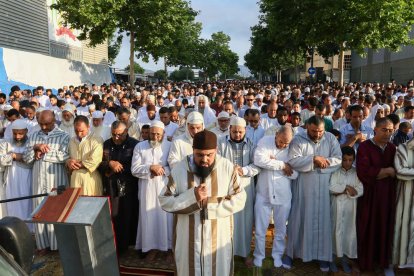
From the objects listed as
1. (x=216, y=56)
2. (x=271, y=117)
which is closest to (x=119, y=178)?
(x=271, y=117)

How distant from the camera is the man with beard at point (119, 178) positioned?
5.07 meters

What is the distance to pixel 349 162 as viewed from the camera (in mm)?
4699

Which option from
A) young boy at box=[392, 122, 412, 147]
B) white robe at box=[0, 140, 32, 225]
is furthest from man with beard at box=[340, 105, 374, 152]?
white robe at box=[0, 140, 32, 225]

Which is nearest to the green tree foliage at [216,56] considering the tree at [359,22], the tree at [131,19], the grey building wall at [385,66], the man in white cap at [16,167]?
the grey building wall at [385,66]

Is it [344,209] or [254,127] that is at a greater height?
[254,127]

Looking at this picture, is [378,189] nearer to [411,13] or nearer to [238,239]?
[238,239]

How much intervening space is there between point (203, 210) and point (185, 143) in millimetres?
1658

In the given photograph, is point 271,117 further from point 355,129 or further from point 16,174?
point 16,174

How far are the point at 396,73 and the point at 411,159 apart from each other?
30.7 m

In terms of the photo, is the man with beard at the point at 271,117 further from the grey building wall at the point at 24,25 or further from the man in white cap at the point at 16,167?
the grey building wall at the point at 24,25

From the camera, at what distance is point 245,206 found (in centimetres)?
496

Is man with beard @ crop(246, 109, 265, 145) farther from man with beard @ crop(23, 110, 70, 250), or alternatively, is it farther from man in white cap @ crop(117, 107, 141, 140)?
man with beard @ crop(23, 110, 70, 250)

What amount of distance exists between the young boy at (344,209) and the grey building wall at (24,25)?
20.4 meters

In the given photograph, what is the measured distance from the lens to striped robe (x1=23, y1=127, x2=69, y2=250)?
200 inches
